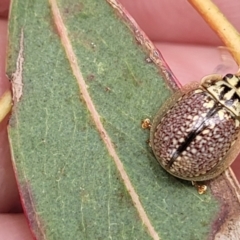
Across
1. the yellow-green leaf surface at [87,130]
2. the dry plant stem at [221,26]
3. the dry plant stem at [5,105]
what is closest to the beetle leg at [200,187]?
the yellow-green leaf surface at [87,130]

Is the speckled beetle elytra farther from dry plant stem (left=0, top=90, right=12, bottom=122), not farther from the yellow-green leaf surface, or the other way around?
dry plant stem (left=0, top=90, right=12, bottom=122)

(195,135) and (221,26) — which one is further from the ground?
(221,26)

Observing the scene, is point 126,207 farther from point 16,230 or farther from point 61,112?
point 16,230

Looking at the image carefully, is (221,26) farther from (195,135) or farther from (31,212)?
(31,212)

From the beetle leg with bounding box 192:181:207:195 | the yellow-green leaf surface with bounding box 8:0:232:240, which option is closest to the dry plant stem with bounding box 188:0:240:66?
the yellow-green leaf surface with bounding box 8:0:232:240

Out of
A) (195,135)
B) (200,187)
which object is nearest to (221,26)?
(195,135)
